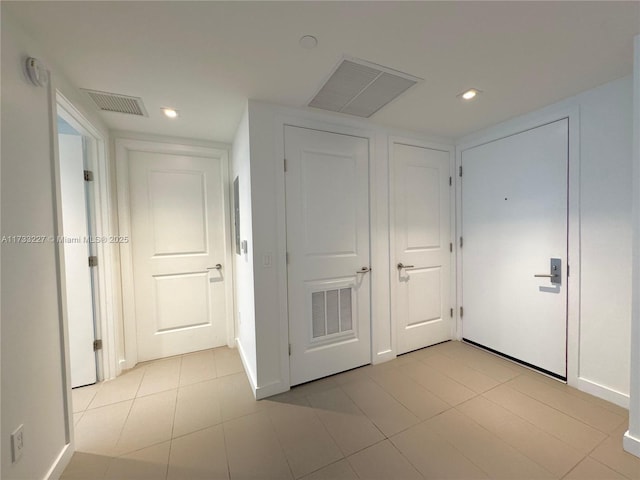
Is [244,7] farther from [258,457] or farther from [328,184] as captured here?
[258,457]

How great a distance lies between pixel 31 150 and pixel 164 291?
1.78 m

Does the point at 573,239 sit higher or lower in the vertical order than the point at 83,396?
higher

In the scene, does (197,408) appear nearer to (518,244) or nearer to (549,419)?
(549,419)

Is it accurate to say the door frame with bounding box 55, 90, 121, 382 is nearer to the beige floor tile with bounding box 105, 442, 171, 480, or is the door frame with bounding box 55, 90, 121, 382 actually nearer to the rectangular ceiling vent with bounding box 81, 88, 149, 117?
the rectangular ceiling vent with bounding box 81, 88, 149, 117

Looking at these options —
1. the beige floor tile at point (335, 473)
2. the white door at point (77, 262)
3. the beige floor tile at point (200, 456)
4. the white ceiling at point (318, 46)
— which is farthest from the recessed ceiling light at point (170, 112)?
the beige floor tile at point (335, 473)

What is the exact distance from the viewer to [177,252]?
109 inches

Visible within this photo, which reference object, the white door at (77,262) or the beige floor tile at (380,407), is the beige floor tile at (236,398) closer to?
the beige floor tile at (380,407)

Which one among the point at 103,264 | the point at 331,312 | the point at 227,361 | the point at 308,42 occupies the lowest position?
the point at 227,361

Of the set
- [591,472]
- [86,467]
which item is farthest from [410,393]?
[86,467]

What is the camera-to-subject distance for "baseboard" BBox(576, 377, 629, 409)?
180 cm

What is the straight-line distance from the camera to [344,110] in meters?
2.14

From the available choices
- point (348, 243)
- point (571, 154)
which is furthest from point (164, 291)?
point (571, 154)

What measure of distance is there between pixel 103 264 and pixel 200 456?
5.91 feet

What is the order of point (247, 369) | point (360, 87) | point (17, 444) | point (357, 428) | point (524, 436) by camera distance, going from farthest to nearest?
point (247, 369) → point (360, 87) → point (357, 428) → point (524, 436) → point (17, 444)
